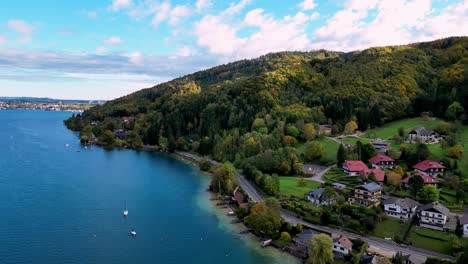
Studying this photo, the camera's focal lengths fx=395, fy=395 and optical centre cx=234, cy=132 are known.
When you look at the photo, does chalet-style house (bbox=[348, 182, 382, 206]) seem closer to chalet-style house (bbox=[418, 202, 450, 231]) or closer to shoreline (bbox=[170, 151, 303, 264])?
chalet-style house (bbox=[418, 202, 450, 231])

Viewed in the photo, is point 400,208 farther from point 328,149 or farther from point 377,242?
point 328,149

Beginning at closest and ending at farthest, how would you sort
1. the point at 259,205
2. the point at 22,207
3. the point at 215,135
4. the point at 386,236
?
the point at 386,236
the point at 259,205
the point at 22,207
the point at 215,135

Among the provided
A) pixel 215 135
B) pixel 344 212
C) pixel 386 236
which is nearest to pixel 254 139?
pixel 215 135

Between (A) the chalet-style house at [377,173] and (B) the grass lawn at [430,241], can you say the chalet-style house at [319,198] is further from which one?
(B) the grass lawn at [430,241]

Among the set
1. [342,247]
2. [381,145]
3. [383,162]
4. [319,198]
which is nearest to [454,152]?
[383,162]

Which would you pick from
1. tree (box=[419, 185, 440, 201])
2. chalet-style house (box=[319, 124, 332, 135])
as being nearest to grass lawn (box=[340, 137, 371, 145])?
chalet-style house (box=[319, 124, 332, 135])

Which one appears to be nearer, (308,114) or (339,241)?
(339,241)

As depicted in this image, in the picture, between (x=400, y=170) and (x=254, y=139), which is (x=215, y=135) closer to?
(x=254, y=139)
